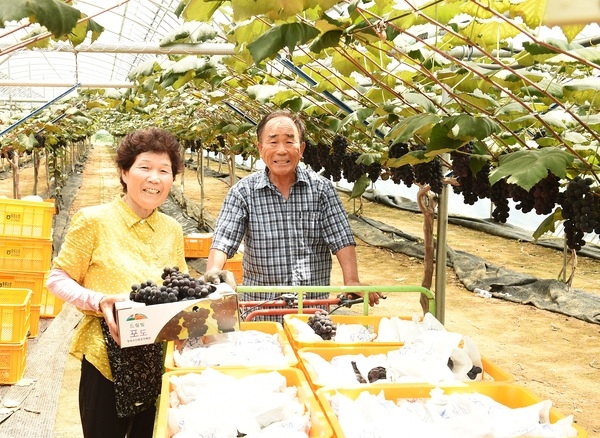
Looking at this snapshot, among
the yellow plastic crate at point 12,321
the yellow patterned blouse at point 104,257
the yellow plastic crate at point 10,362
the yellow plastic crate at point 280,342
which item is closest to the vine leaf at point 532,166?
the yellow plastic crate at point 280,342

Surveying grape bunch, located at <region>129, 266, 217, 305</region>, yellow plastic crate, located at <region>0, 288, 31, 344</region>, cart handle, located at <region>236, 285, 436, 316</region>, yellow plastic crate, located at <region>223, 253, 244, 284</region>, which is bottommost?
yellow plastic crate, located at <region>0, 288, 31, 344</region>

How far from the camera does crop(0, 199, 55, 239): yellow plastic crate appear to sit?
18.9ft

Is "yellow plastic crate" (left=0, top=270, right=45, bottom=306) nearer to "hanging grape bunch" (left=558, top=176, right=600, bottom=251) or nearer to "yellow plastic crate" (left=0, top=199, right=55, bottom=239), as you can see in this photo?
"yellow plastic crate" (left=0, top=199, right=55, bottom=239)

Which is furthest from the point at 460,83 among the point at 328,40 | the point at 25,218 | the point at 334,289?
the point at 25,218

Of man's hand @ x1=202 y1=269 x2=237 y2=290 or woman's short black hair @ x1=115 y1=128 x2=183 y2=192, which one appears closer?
man's hand @ x1=202 y1=269 x2=237 y2=290

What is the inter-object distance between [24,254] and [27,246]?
0.28 feet

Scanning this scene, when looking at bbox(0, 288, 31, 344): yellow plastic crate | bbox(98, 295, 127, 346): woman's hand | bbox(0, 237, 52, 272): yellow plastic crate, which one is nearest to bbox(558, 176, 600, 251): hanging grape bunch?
bbox(98, 295, 127, 346): woman's hand

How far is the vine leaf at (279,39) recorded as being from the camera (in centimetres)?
184

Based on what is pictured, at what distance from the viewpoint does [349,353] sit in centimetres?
210

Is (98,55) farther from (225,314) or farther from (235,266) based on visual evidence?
(225,314)

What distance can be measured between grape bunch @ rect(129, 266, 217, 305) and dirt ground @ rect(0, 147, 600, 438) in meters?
2.54

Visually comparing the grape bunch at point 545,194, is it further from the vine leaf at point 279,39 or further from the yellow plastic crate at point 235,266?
the yellow plastic crate at point 235,266

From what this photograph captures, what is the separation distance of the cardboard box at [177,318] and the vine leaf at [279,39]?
786mm

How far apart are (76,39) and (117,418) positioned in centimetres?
162
